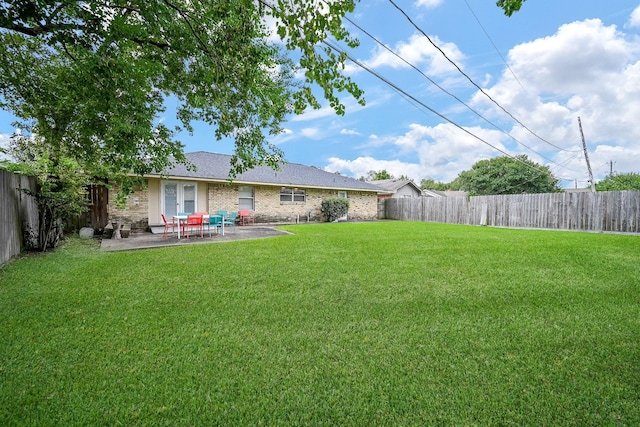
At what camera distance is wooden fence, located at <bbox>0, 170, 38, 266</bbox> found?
20.4ft

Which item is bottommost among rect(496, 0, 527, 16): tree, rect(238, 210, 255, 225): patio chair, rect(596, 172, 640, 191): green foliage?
rect(238, 210, 255, 225): patio chair

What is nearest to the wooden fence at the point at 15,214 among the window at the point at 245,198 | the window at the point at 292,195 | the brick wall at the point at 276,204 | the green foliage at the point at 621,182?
the brick wall at the point at 276,204

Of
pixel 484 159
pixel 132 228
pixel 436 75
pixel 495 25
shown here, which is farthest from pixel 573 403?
pixel 484 159

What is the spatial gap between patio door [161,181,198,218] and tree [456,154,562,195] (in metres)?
36.6

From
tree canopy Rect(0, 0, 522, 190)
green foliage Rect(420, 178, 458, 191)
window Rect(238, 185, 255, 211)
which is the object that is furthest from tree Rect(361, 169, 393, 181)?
tree canopy Rect(0, 0, 522, 190)

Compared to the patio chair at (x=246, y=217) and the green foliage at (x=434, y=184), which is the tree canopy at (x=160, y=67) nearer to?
the patio chair at (x=246, y=217)

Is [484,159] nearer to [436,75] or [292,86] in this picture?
[436,75]

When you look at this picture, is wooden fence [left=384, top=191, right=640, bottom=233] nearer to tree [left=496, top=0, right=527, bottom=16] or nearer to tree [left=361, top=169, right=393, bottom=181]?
tree [left=496, top=0, right=527, bottom=16]

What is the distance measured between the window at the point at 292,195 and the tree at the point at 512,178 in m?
29.6

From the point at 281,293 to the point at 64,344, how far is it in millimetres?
2573

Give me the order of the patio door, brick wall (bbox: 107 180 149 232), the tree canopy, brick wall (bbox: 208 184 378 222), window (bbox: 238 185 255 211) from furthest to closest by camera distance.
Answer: window (bbox: 238 185 255 211), brick wall (bbox: 208 184 378 222), the patio door, brick wall (bbox: 107 180 149 232), the tree canopy

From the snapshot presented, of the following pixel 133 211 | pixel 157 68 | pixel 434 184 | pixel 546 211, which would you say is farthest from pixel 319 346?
pixel 434 184

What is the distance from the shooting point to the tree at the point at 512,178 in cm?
3634

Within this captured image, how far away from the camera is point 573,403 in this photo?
2076mm
